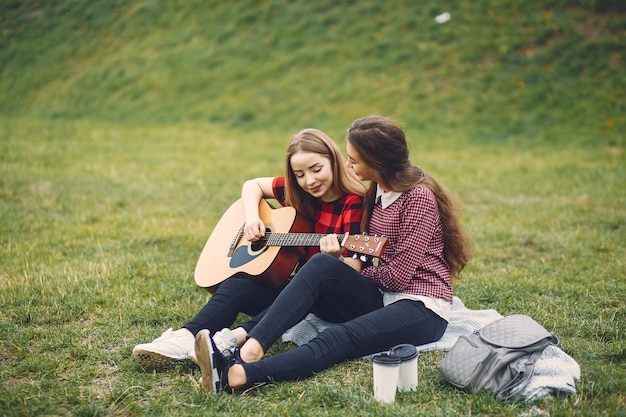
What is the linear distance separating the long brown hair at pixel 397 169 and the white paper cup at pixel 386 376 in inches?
36.1

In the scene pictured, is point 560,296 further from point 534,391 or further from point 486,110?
point 486,110

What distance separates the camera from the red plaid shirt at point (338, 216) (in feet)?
12.5

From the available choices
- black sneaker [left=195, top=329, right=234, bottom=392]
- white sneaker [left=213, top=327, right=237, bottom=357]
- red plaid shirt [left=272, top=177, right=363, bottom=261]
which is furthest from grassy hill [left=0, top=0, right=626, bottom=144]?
black sneaker [left=195, top=329, right=234, bottom=392]

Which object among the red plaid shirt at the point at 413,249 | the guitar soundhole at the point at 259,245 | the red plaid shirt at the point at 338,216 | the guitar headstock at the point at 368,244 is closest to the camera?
the guitar headstock at the point at 368,244

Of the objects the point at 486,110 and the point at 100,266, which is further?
the point at 486,110

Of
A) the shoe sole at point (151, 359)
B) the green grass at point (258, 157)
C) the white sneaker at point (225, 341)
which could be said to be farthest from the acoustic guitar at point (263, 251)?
the shoe sole at point (151, 359)

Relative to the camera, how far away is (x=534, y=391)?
299 cm

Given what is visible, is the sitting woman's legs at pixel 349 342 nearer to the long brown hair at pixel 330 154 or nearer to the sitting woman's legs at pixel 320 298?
the sitting woman's legs at pixel 320 298

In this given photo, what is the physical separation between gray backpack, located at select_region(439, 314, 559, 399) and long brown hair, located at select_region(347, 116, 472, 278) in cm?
57

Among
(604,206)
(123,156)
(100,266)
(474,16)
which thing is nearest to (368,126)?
(100,266)

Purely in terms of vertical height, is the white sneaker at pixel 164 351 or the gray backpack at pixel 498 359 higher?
the white sneaker at pixel 164 351

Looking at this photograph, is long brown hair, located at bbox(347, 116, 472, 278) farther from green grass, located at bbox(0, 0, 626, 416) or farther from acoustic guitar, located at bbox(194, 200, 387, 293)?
green grass, located at bbox(0, 0, 626, 416)

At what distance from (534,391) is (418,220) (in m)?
1.07

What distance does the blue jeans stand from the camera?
3205 mm
